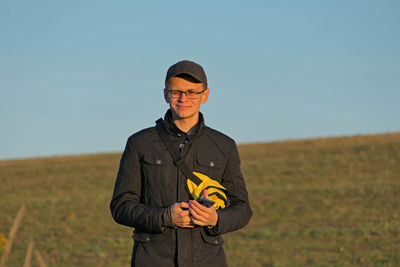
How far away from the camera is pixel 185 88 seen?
11.9ft

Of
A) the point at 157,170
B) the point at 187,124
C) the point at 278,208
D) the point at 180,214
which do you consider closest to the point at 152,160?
the point at 157,170

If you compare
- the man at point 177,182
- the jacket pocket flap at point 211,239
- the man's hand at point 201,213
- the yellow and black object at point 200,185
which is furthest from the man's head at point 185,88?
the jacket pocket flap at point 211,239

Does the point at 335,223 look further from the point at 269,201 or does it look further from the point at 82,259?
the point at 82,259

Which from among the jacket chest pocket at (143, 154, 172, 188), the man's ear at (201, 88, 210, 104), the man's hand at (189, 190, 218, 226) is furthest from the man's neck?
the man's hand at (189, 190, 218, 226)

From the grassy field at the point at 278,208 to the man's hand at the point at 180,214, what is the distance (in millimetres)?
10134

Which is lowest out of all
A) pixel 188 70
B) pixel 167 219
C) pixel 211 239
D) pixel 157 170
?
pixel 211 239

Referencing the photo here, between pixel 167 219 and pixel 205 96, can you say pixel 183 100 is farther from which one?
pixel 167 219

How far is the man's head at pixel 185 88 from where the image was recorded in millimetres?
3586

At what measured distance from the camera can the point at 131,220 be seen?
11.3 feet

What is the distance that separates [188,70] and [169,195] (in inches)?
28.5

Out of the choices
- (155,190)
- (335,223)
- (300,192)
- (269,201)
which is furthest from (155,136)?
(300,192)

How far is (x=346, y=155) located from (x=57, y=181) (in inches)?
633

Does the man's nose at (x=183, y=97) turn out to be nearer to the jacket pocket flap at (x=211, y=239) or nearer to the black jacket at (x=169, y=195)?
the black jacket at (x=169, y=195)

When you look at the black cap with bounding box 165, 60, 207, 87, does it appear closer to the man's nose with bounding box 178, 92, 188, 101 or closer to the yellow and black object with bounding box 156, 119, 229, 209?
the man's nose with bounding box 178, 92, 188, 101
